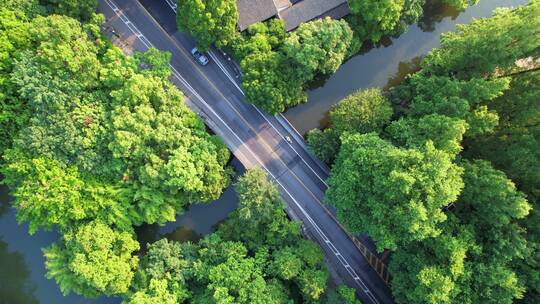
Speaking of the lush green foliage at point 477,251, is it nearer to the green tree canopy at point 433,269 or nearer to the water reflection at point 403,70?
the green tree canopy at point 433,269

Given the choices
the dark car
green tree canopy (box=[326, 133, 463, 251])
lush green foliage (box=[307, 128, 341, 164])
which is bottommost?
green tree canopy (box=[326, 133, 463, 251])

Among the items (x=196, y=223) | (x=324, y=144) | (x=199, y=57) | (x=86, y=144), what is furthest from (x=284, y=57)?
(x=196, y=223)

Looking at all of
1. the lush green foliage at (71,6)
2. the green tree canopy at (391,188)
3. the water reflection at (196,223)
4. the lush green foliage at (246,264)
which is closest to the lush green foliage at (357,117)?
the green tree canopy at (391,188)

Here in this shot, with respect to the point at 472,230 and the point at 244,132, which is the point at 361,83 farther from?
the point at 472,230

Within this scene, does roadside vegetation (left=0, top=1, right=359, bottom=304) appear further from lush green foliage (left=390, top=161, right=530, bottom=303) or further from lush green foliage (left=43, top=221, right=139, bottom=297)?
lush green foliage (left=390, top=161, right=530, bottom=303)

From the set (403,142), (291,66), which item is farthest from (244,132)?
(403,142)

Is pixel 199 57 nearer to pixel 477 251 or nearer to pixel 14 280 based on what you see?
pixel 14 280

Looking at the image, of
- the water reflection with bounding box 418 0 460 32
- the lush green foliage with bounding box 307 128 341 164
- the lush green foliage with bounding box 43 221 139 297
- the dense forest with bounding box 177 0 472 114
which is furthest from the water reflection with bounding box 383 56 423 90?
the lush green foliage with bounding box 43 221 139 297

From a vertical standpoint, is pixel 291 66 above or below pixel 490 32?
above
